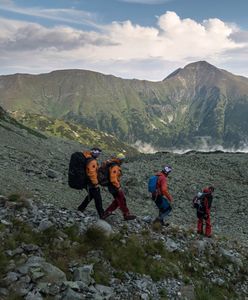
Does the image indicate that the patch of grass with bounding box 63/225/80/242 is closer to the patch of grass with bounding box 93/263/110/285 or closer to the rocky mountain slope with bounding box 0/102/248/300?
the rocky mountain slope with bounding box 0/102/248/300

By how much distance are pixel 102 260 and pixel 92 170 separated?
4.44m

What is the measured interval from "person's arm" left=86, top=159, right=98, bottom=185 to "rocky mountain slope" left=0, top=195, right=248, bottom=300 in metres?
1.63

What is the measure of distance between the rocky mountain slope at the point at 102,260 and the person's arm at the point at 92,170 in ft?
5.36

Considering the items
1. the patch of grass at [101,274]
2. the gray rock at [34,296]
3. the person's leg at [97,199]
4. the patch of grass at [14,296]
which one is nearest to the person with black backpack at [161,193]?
the person's leg at [97,199]

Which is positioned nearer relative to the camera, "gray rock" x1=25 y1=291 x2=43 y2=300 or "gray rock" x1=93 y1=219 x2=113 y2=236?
"gray rock" x1=25 y1=291 x2=43 y2=300

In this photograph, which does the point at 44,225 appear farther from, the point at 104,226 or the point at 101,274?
the point at 101,274

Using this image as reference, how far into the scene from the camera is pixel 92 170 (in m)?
16.9

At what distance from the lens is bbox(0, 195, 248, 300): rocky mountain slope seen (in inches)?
452

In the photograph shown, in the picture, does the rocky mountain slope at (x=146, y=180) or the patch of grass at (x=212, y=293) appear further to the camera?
the rocky mountain slope at (x=146, y=180)

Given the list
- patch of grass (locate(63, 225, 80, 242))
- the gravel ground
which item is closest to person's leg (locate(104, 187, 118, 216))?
patch of grass (locate(63, 225, 80, 242))

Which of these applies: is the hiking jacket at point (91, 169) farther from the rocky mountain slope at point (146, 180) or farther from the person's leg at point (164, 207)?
the person's leg at point (164, 207)

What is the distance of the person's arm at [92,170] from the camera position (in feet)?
55.5

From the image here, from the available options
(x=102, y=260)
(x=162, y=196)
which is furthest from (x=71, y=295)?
(x=162, y=196)

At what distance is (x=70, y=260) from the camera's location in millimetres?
13016
